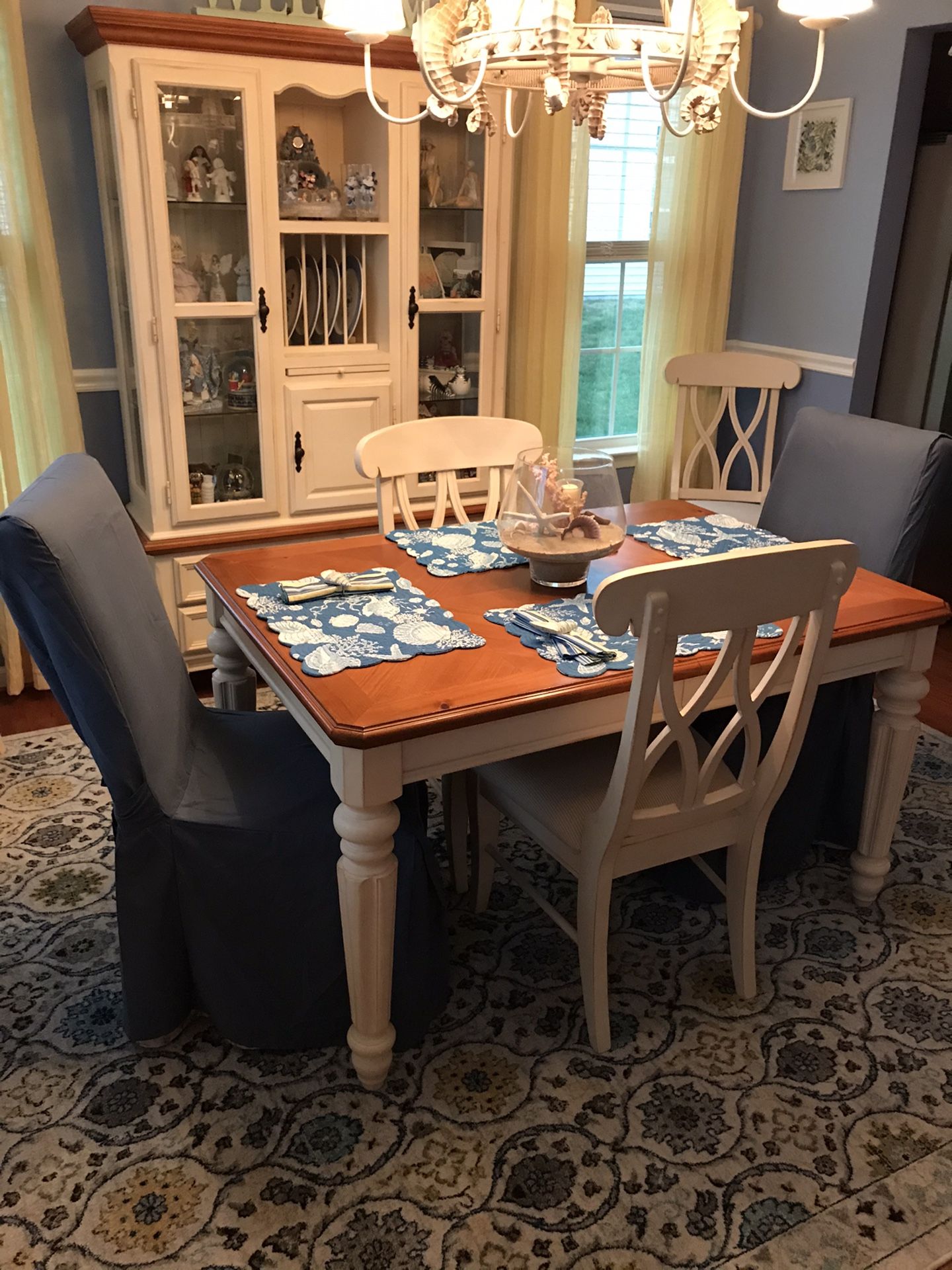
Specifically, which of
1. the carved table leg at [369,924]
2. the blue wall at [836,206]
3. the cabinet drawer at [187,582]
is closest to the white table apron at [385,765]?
the carved table leg at [369,924]

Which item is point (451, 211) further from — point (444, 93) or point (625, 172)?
point (444, 93)

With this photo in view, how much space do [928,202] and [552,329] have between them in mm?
1383

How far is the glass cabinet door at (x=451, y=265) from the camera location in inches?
130

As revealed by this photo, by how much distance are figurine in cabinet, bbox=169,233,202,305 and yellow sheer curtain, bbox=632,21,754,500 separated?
1813 millimetres

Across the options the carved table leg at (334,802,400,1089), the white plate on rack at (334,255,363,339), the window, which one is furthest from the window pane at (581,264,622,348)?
the carved table leg at (334,802,400,1089)

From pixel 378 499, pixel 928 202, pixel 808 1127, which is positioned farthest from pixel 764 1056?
pixel 928 202

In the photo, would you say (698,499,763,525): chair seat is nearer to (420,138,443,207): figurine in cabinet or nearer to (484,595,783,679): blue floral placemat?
(420,138,443,207): figurine in cabinet

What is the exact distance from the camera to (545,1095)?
72.1 inches

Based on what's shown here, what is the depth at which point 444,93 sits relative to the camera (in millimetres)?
1725

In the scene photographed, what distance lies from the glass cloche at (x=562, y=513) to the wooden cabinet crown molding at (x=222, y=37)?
1.65m

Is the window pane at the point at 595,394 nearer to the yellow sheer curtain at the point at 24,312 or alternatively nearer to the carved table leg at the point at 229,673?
the yellow sheer curtain at the point at 24,312

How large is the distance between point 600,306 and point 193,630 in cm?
209

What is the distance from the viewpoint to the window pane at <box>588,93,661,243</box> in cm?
386

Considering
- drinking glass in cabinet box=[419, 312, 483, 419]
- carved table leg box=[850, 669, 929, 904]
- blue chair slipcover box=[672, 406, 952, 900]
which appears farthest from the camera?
drinking glass in cabinet box=[419, 312, 483, 419]
